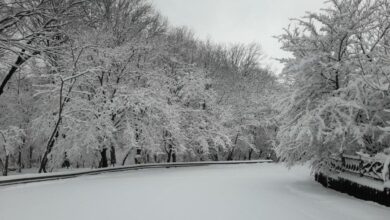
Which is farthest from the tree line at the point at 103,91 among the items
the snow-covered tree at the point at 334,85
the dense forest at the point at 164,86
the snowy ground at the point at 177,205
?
the snowy ground at the point at 177,205

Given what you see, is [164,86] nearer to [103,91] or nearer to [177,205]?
[103,91]

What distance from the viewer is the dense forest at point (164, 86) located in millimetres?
15623

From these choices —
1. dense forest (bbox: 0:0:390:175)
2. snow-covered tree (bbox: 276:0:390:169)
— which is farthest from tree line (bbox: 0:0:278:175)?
snow-covered tree (bbox: 276:0:390:169)

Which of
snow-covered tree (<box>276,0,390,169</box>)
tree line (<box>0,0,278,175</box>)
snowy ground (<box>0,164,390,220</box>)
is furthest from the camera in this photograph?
tree line (<box>0,0,278,175</box>)

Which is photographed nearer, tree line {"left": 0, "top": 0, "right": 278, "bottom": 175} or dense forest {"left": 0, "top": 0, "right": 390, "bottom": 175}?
dense forest {"left": 0, "top": 0, "right": 390, "bottom": 175}

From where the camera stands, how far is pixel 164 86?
1342 inches

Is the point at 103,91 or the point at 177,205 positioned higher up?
the point at 103,91

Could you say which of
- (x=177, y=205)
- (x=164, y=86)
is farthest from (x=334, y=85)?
(x=164, y=86)

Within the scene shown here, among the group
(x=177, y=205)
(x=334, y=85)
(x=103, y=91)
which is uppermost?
(x=103, y=91)

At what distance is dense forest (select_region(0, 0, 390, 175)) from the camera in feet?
51.3

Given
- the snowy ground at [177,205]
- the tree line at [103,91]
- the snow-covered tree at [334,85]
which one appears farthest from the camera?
the tree line at [103,91]

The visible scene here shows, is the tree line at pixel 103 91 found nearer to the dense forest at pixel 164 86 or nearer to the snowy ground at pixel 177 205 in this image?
the dense forest at pixel 164 86

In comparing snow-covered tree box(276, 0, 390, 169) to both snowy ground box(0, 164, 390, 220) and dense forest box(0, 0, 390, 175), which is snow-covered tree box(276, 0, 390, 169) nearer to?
dense forest box(0, 0, 390, 175)

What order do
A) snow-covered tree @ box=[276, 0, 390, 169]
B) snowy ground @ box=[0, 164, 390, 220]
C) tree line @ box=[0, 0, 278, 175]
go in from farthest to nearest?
tree line @ box=[0, 0, 278, 175] < snow-covered tree @ box=[276, 0, 390, 169] < snowy ground @ box=[0, 164, 390, 220]
